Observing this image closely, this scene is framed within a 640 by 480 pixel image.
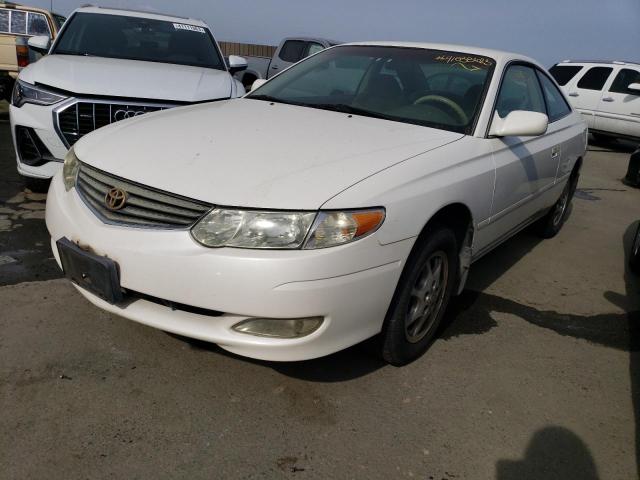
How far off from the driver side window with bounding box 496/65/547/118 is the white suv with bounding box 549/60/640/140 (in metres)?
7.94

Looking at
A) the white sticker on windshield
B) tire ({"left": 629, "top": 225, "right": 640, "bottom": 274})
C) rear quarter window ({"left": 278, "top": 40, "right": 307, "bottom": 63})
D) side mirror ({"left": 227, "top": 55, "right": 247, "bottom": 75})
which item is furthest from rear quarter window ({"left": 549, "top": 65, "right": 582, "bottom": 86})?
the white sticker on windshield

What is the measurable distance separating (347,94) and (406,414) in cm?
197

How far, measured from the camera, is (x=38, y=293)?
3.16m

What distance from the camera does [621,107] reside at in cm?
1134

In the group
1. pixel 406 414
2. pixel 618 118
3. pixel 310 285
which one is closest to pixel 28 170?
pixel 310 285

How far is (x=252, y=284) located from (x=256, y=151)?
28.4 inches

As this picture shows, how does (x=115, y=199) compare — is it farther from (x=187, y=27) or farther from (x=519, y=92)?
(x=187, y=27)

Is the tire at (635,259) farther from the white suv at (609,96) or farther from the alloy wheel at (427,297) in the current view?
the white suv at (609,96)

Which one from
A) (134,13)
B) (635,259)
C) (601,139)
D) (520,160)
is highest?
(134,13)

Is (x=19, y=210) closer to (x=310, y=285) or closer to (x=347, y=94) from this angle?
(x=347, y=94)

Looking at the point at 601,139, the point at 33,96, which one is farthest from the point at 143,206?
the point at 601,139

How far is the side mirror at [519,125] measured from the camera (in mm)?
2996

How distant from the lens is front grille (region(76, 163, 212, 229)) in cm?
217

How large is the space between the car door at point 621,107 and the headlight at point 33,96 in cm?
1094
